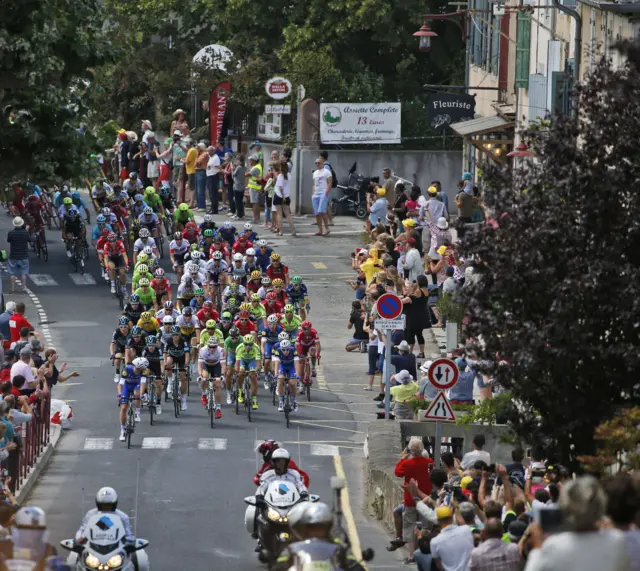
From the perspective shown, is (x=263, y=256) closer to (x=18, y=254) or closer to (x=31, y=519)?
(x=18, y=254)

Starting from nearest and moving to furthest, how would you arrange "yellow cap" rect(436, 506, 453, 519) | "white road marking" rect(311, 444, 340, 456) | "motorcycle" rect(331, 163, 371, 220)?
"yellow cap" rect(436, 506, 453, 519) → "white road marking" rect(311, 444, 340, 456) → "motorcycle" rect(331, 163, 371, 220)

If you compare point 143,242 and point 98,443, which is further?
point 143,242

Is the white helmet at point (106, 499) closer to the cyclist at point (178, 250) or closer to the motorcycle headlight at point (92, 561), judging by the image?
the motorcycle headlight at point (92, 561)

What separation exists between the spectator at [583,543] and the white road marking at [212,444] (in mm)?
15883

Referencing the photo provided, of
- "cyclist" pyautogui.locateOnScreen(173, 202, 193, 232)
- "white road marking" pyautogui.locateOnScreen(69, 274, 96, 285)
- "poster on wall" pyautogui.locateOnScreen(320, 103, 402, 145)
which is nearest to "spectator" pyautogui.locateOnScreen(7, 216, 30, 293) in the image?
"white road marking" pyautogui.locateOnScreen(69, 274, 96, 285)

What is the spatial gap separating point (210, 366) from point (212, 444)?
218cm

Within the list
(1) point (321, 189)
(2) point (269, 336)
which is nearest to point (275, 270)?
(2) point (269, 336)

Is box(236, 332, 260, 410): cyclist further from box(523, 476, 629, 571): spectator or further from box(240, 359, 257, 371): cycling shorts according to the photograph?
box(523, 476, 629, 571): spectator

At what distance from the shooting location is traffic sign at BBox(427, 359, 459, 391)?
2180cm

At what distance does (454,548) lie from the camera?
15.9 meters

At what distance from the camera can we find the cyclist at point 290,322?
29.0 meters

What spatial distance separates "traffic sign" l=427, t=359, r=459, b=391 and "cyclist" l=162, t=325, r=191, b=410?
272 inches

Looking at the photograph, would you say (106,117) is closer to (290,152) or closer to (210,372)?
(290,152)

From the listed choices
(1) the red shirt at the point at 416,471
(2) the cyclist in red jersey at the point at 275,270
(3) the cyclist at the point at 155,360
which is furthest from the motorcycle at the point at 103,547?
(2) the cyclist in red jersey at the point at 275,270
